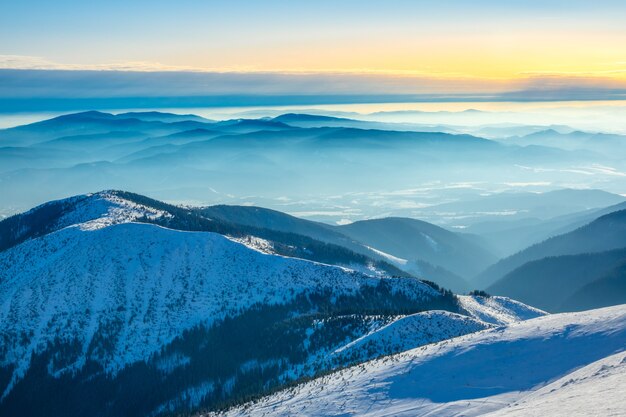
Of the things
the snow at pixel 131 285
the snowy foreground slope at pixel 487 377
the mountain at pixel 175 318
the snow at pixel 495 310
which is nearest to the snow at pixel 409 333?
the mountain at pixel 175 318

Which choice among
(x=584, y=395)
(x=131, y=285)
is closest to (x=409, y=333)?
(x=584, y=395)

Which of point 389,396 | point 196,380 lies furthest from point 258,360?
point 389,396

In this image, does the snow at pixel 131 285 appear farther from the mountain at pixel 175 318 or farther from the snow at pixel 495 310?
the snow at pixel 495 310

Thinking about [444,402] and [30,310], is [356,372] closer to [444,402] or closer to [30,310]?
[444,402]

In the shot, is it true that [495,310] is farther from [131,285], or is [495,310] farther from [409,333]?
[131,285]

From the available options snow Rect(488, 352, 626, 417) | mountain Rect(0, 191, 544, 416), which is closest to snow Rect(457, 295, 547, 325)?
mountain Rect(0, 191, 544, 416)

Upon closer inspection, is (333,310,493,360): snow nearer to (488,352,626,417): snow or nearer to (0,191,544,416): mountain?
(0,191,544,416): mountain
